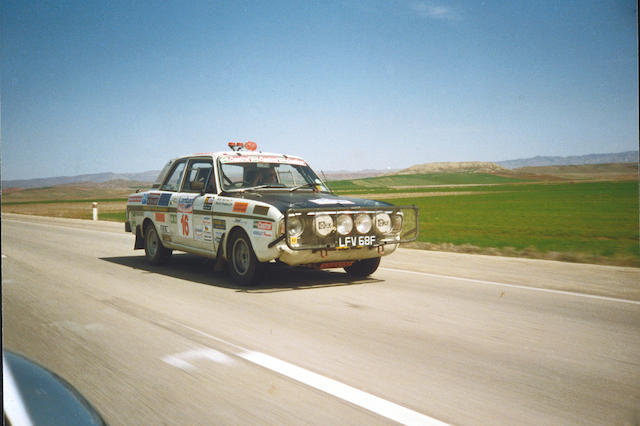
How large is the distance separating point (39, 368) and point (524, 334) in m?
4.55

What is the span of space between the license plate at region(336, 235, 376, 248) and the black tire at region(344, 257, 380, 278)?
1042 mm

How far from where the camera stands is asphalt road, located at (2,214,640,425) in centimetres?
337

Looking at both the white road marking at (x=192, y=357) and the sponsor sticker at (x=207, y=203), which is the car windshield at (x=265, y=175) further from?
the white road marking at (x=192, y=357)

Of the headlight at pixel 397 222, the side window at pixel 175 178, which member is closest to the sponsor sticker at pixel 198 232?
the side window at pixel 175 178

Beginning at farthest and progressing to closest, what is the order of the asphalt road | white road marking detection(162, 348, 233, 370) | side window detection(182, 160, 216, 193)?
side window detection(182, 160, 216, 193) → white road marking detection(162, 348, 233, 370) → the asphalt road

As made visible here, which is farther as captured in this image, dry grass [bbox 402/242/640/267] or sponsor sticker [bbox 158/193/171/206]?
dry grass [bbox 402/242/640/267]

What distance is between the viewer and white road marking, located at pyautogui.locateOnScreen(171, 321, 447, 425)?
317cm

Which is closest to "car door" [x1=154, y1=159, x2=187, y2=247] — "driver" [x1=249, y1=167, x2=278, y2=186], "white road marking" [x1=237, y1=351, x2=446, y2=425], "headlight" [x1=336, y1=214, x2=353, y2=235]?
"driver" [x1=249, y1=167, x2=278, y2=186]

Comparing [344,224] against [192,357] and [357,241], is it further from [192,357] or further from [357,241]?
[192,357]

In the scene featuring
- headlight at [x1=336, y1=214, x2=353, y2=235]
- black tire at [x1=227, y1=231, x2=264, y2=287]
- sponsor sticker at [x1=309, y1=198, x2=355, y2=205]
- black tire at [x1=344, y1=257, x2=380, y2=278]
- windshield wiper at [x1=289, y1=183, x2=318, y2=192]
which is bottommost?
black tire at [x1=344, y1=257, x2=380, y2=278]

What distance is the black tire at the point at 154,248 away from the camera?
977 centimetres

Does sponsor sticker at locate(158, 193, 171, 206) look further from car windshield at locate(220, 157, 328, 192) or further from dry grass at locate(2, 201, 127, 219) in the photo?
dry grass at locate(2, 201, 127, 219)

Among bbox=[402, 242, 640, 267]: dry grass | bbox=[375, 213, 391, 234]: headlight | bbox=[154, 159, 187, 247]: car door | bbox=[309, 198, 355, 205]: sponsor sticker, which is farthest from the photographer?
bbox=[402, 242, 640, 267]: dry grass

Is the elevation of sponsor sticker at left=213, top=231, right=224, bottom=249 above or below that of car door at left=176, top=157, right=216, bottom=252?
below
